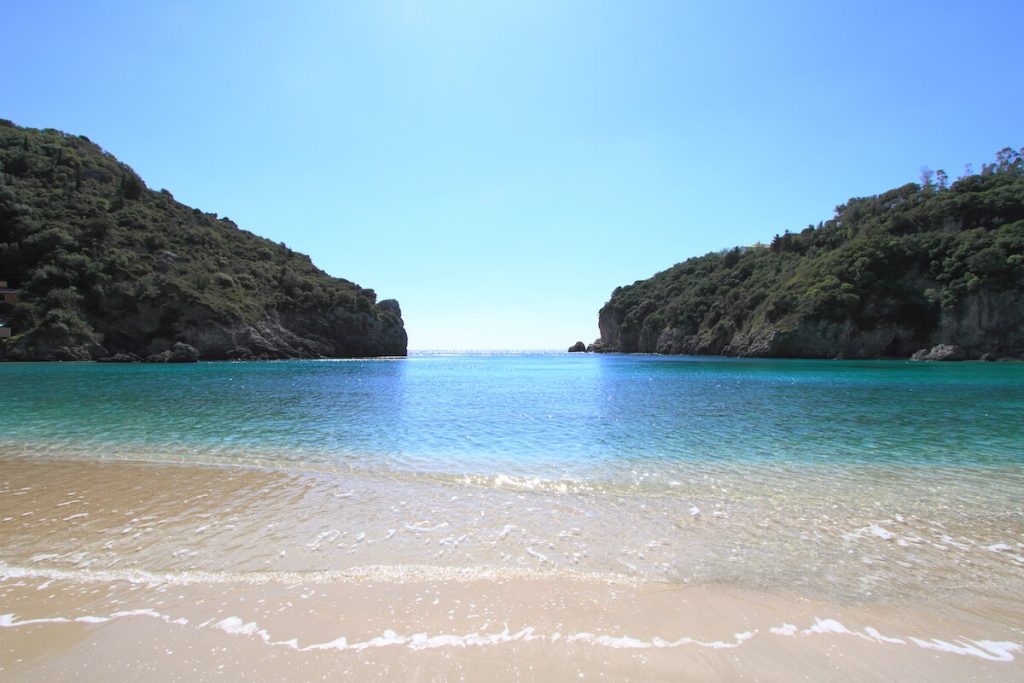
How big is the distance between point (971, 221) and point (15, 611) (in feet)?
375

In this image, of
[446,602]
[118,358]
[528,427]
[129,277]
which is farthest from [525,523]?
[129,277]

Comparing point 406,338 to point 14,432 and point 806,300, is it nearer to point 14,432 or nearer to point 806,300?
point 806,300

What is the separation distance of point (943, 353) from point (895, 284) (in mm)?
13531

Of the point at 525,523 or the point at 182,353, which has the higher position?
the point at 182,353

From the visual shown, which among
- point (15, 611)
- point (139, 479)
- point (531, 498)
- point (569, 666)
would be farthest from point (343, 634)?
point (139, 479)

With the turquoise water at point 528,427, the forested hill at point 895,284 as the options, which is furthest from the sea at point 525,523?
the forested hill at point 895,284

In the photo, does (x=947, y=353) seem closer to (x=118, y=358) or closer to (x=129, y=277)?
(x=118, y=358)

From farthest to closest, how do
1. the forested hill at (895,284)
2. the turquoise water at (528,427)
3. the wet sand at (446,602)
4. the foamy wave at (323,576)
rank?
the forested hill at (895,284) < the turquoise water at (528,427) < the foamy wave at (323,576) < the wet sand at (446,602)

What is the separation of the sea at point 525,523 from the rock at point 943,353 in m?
68.8

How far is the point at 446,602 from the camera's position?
4.93 m

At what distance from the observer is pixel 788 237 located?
389 ft

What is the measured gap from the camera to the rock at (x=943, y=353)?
230 feet

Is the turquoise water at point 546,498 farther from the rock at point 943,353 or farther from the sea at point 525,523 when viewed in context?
the rock at point 943,353

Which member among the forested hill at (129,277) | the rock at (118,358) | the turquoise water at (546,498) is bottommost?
the turquoise water at (546,498)
